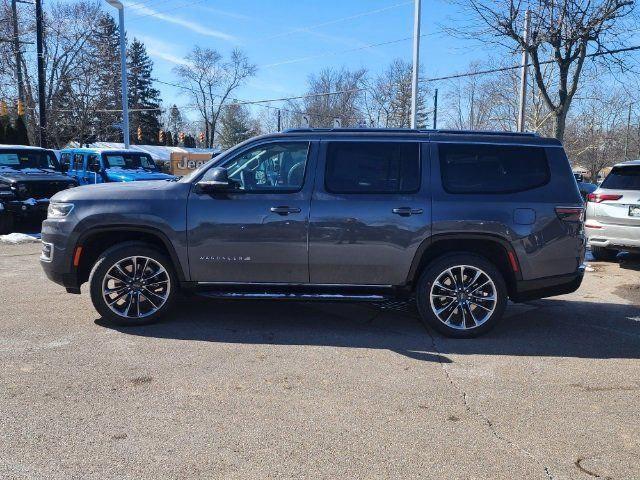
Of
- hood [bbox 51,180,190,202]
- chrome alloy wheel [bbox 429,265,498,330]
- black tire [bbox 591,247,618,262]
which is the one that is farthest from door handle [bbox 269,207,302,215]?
black tire [bbox 591,247,618,262]

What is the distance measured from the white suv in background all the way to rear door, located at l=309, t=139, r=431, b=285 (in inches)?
197

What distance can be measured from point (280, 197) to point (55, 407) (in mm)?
2616

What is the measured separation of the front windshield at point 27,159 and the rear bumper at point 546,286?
42.3 ft

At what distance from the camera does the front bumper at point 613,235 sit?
28.5 ft

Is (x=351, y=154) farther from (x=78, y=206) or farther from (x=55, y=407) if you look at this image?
(x=55, y=407)

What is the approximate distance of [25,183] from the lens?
1282 cm

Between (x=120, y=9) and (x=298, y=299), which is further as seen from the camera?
(x=120, y=9)

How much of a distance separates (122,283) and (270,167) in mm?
1874

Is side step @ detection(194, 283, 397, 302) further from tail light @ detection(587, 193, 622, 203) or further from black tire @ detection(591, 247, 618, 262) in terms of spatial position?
black tire @ detection(591, 247, 618, 262)

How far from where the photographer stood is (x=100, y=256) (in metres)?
5.56

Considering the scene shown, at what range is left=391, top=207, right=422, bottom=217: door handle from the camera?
528 cm

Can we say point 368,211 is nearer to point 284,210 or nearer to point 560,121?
point 284,210

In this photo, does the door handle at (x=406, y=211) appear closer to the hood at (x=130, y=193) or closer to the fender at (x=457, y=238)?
the fender at (x=457, y=238)

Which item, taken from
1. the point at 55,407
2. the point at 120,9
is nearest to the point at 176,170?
the point at 120,9
